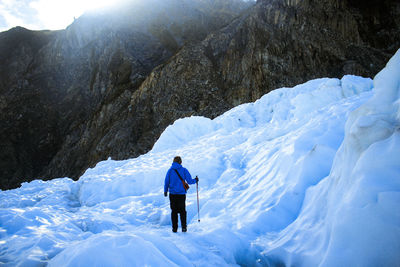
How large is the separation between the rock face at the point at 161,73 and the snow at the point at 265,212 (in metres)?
22.5

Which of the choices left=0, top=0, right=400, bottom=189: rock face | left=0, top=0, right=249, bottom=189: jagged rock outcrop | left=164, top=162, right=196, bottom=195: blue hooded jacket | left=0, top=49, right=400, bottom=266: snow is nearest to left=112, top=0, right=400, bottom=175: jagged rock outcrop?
left=0, top=0, right=400, bottom=189: rock face

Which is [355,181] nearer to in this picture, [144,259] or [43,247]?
[144,259]

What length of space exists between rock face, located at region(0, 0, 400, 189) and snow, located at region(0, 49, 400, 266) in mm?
22502

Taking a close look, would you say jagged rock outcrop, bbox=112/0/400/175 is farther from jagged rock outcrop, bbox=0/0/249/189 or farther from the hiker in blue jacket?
the hiker in blue jacket

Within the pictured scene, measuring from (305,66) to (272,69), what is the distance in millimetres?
3796

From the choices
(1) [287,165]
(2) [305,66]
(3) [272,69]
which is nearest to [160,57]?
(3) [272,69]

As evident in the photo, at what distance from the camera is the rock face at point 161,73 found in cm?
3131

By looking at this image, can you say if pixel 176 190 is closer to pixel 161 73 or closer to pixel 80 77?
pixel 161 73

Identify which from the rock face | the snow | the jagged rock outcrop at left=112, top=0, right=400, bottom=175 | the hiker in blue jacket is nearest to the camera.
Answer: the snow

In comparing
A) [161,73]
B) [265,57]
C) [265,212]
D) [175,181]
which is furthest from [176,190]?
[161,73]

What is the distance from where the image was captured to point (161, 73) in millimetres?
34719

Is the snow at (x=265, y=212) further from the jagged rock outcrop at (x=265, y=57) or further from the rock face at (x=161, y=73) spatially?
the rock face at (x=161, y=73)

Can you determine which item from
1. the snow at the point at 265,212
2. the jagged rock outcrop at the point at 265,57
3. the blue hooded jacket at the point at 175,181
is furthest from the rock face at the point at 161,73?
the blue hooded jacket at the point at 175,181

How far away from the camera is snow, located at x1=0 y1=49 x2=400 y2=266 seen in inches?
107
